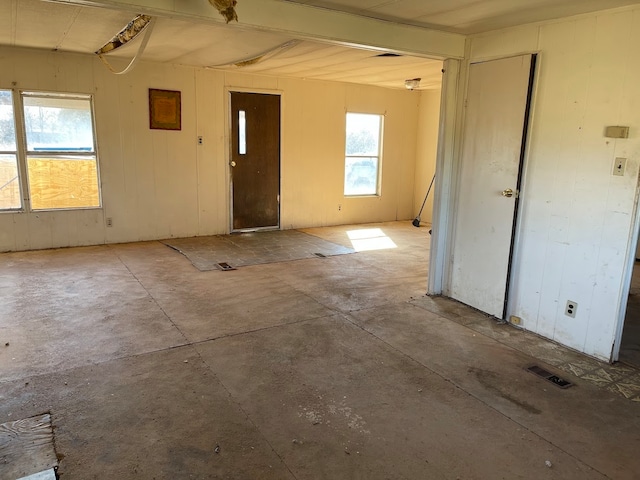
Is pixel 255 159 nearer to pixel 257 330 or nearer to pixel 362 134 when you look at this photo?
pixel 362 134

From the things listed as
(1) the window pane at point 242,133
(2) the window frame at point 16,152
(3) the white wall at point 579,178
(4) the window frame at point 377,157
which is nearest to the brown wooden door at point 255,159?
(1) the window pane at point 242,133

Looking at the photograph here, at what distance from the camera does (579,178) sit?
3242 mm

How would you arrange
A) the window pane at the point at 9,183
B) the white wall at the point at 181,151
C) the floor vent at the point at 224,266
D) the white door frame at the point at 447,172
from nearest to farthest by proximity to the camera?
the white door frame at the point at 447,172
the floor vent at the point at 224,266
the window pane at the point at 9,183
the white wall at the point at 181,151

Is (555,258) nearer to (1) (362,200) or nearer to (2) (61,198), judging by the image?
(1) (362,200)

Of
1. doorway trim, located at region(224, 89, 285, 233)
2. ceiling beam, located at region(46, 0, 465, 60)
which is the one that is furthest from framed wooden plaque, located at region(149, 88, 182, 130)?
ceiling beam, located at region(46, 0, 465, 60)

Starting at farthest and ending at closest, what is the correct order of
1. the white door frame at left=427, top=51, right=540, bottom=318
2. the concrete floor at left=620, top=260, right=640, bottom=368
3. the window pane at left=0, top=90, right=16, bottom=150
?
1. the window pane at left=0, top=90, right=16, bottom=150
2. the white door frame at left=427, top=51, right=540, bottom=318
3. the concrete floor at left=620, top=260, right=640, bottom=368

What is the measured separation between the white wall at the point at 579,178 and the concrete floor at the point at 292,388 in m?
0.35

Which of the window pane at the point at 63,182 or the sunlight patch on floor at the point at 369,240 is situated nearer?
the window pane at the point at 63,182

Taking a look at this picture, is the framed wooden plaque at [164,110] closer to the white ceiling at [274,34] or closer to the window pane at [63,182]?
the white ceiling at [274,34]

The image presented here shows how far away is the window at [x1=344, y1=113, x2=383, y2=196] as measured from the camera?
796 cm

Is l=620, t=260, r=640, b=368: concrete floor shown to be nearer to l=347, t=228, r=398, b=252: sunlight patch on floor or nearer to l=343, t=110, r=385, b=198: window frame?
l=347, t=228, r=398, b=252: sunlight patch on floor

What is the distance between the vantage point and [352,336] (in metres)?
3.48

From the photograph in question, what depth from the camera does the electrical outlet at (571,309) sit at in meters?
3.33

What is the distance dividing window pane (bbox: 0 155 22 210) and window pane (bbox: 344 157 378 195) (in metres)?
4.77
